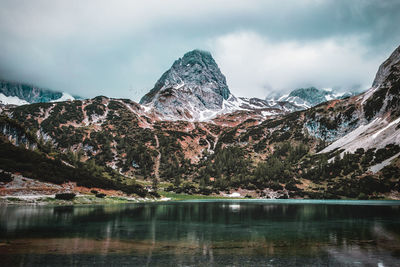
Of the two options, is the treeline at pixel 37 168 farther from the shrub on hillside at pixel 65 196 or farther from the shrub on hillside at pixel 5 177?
the shrub on hillside at pixel 65 196

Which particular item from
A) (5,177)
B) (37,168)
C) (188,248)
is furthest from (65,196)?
(188,248)

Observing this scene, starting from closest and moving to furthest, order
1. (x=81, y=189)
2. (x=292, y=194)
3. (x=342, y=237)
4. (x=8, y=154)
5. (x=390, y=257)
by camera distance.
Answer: (x=390, y=257), (x=342, y=237), (x=8, y=154), (x=81, y=189), (x=292, y=194)

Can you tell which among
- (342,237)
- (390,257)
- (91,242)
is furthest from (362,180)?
(91,242)

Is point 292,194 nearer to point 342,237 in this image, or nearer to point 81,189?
point 81,189

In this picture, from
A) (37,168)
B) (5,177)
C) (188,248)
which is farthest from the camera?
(37,168)

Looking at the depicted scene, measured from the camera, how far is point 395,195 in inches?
5448

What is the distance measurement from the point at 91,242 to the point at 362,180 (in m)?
168

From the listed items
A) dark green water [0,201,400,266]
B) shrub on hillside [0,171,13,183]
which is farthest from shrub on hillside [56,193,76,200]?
dark green water [0,201,400,266]

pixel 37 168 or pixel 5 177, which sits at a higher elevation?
pixel 37 168

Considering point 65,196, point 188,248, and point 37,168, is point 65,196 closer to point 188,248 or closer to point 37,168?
point 37,168

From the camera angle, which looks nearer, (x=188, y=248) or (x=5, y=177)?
(x=188, y=248)

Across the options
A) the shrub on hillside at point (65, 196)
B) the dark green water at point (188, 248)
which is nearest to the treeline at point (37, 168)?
the shrub on hillside at point (65, 196)

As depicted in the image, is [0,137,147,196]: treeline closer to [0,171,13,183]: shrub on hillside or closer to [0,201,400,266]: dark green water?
[0,171,13,183]: shrub on hillside

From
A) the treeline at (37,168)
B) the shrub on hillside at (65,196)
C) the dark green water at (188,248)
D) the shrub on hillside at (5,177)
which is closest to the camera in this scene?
the dark green water at (188,248)
